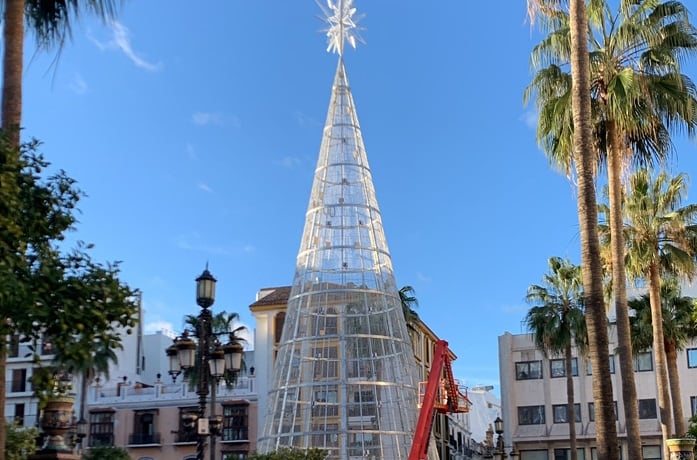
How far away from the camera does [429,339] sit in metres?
73.2

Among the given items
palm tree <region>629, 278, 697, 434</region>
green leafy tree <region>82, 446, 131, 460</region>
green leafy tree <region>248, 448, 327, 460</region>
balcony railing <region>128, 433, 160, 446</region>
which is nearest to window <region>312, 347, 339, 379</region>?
green leafy tree <region>248, 448, 327, 460</region>

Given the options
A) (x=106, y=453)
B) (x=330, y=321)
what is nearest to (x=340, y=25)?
(x=330, y=321)

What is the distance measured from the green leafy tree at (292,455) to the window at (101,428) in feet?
131

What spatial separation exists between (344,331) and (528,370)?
124 feet

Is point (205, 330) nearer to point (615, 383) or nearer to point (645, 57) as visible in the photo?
point (645, 57)

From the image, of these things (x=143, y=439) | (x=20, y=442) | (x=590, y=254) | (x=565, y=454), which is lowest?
(x=565, y=454)

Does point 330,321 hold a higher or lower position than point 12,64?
lower

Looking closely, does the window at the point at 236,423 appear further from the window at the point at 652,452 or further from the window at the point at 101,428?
the window at the point at 652,452

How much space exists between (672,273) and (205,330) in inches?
742

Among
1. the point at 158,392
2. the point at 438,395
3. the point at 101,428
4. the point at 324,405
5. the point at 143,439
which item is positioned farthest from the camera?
the point at 101,428

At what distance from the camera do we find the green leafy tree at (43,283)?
399 inches

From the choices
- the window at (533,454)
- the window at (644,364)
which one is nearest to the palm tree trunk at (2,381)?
the window at (644,364)

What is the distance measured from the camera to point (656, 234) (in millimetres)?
30406

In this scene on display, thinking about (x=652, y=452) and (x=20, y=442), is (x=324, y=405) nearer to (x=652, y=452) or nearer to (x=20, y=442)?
(x=20, y=442)
